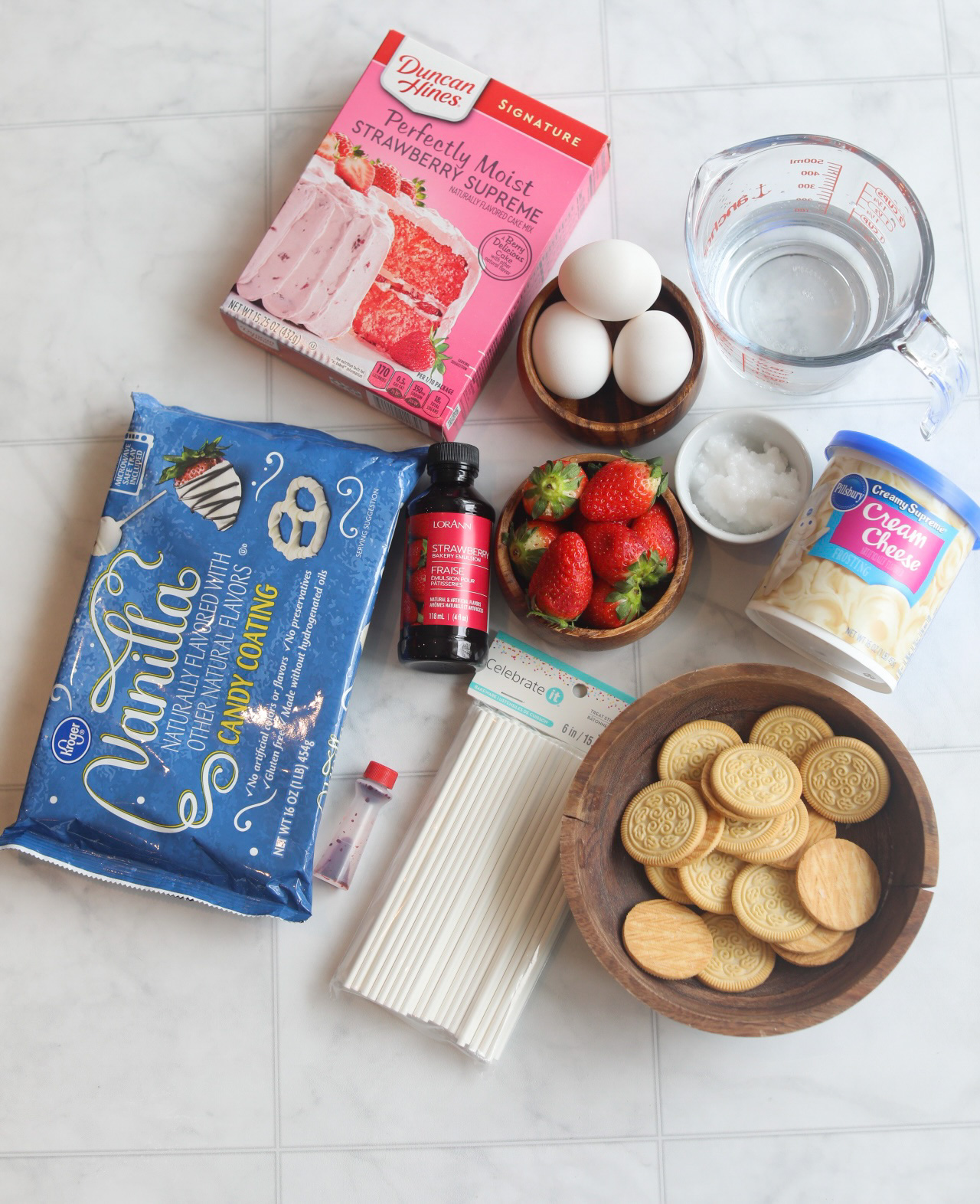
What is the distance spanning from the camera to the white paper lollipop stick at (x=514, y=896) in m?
1.01

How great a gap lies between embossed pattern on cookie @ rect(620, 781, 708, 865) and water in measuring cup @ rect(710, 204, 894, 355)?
1.66 ft

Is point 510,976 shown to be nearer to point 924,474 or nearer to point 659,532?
point 659,532

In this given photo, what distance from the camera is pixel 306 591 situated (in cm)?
103

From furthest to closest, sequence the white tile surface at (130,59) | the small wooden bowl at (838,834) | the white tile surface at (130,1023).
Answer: the white tile surface at (130,59), the white tile surface at (130,1023), the small wooden bowl at (838,834)

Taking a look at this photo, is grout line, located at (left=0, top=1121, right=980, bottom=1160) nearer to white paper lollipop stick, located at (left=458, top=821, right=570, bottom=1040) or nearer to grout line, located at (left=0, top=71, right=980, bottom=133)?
white paper lollipop stick, located at (left=458, top=821, right=570, bottom=1040)

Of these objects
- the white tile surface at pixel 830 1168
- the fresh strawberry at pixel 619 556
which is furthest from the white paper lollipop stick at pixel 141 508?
the white tile surface at pixel 830 1168

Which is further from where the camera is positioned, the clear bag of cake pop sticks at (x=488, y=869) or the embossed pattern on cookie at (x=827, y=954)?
the clear bag of cake pop sticks at (x=488, y=869)

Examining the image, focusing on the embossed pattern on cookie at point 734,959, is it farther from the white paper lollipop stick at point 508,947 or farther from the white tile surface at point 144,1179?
the white tile surface at point 144,1179

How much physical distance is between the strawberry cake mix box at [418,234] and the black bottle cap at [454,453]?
0.04m

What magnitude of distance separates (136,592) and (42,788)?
0.24m

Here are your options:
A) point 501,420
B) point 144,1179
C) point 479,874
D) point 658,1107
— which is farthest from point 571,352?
point 144,1179

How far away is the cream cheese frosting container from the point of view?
2.97 ft

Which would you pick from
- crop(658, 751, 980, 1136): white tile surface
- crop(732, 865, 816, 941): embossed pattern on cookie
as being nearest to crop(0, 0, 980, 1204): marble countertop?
crop(658, 751, 980, 1136): white tile surface

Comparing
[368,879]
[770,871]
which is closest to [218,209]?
[368,879]
